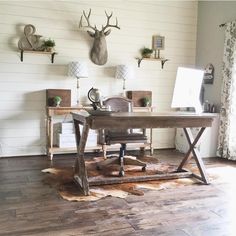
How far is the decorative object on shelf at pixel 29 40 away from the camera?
4.45 metres

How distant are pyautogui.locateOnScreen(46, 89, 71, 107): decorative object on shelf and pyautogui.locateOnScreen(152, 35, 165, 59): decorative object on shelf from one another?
1701 mm

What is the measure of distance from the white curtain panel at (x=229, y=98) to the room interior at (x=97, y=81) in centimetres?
9

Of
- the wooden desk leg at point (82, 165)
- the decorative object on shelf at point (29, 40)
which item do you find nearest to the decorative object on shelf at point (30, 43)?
the decorative object on shelf at point (29, 40)

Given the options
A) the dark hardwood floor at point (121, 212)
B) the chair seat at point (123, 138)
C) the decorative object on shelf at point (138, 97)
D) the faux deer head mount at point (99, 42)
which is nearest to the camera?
the dark hardwood floor at point (121, 212)

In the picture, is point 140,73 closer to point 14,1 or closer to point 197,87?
point 197,87

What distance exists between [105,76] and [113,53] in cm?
41

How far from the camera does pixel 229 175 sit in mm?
3812

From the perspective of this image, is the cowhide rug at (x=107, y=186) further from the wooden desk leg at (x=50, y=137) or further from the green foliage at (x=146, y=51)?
the green foliage at (x=146, y=51)

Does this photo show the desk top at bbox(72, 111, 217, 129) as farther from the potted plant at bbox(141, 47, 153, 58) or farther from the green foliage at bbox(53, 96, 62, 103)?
the potted plant at bbox(141, 47, 153, 58)

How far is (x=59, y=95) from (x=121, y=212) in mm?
2497

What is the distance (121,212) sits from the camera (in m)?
2.61

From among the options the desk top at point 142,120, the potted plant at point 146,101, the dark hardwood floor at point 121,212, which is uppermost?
the potted plant at point 146,101

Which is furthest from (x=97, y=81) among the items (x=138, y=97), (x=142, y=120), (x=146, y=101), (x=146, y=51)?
(x=142, y=120)

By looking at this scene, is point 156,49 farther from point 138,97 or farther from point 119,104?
point 119,104
